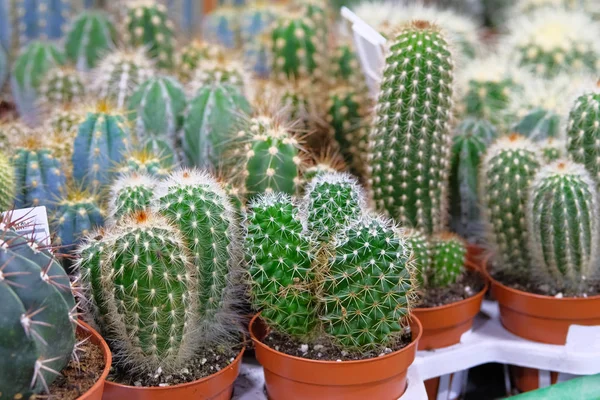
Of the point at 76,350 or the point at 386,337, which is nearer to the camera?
the point at 76,350

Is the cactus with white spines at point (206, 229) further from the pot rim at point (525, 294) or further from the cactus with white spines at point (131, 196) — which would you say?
the pot rim at point (525, 294)

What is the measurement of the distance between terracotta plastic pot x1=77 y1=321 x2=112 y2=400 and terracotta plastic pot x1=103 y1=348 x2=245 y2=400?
0.33 ft

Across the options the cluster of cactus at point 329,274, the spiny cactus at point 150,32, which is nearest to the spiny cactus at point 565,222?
the cluster of cactus at point 329,274

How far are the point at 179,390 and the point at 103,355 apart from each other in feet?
0.64

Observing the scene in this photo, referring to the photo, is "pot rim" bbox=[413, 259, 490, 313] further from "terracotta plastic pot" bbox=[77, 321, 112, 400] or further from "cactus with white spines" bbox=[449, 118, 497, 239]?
"terracotta plastic pot" bbox=[77, 321, 112, 400]

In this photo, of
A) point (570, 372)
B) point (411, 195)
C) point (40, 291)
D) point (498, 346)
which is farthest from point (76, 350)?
point (570, 372)

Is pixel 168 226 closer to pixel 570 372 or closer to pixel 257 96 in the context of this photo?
pixel 257 96

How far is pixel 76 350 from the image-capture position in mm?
1600

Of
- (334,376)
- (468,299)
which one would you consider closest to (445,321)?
(468,299)

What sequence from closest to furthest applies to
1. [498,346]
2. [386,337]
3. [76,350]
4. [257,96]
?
1. [76,350]
2. [386,337]
3. [498,346]
4. [257,96]

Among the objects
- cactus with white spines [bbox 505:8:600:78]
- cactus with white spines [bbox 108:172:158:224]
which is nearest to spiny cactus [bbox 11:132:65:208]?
cactus with white spines [bbox 108:172:158:224]

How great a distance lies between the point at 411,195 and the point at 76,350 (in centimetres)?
118

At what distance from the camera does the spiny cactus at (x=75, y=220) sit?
1.99 m

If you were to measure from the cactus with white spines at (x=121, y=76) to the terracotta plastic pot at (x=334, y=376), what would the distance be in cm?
134
